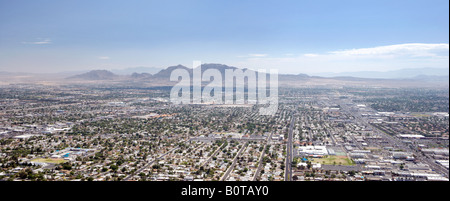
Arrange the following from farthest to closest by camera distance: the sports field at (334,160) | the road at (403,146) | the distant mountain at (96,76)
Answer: the distant mountain at (96,76) → the sports field at (334,160) → the road at (403,146)

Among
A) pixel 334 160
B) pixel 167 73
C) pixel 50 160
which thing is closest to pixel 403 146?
pixel 334 160

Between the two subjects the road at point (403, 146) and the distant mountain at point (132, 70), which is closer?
the road at point (403, 146)

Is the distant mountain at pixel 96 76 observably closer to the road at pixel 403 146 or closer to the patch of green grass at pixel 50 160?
the road at pixel 403 146

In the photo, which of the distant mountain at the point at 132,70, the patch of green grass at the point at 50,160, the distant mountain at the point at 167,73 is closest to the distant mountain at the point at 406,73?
the distant mountain at the point at 167,73

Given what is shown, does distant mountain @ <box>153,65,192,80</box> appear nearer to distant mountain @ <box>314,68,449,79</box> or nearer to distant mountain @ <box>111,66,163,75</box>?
distant mountain @ <box>111,66,163,75</box>

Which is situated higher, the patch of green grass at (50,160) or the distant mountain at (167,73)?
the distant mountain at (167,73)

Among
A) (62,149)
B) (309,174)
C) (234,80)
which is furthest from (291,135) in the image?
(234,80)
